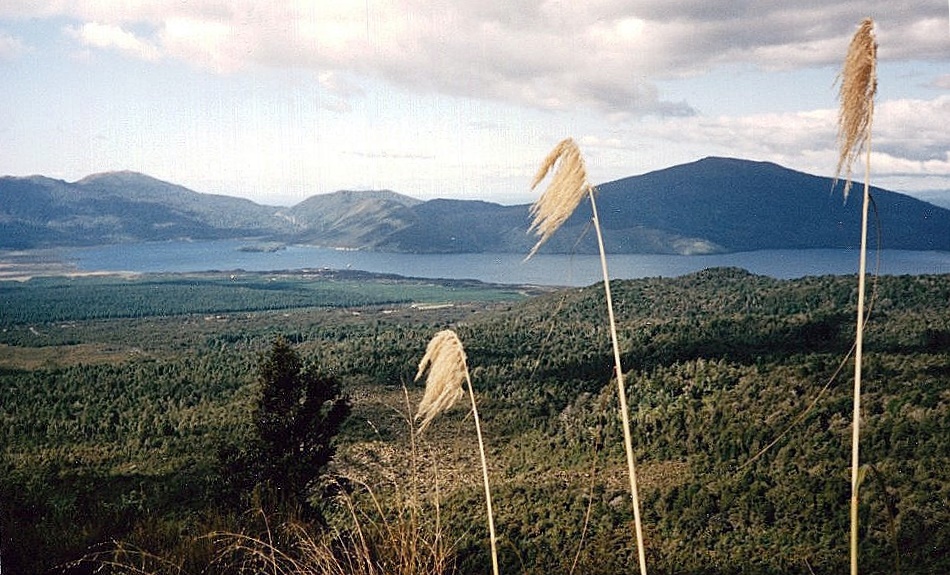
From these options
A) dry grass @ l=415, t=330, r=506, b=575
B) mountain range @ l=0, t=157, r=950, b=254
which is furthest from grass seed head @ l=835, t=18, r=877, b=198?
mountain range @ l=0, t=157, r=950, b=254

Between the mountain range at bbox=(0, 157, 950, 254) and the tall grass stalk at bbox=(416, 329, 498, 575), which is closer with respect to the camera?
the tall grass stalk at bbox=(416, 329, 498, 575)

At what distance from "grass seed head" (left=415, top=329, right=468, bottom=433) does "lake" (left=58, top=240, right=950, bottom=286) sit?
63330 millimetres

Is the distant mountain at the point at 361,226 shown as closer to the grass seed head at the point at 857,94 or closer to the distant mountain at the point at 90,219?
the distant mountain at the point at 90,219

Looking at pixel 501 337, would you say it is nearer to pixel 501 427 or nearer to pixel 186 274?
pixel 501 427

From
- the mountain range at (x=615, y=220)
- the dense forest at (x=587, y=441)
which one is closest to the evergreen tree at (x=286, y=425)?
the dense forest at (x=587, y=441)

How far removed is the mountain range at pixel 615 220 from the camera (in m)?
106

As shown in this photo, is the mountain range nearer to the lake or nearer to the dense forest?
the lake

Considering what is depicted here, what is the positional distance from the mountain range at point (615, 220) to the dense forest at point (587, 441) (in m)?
61.9

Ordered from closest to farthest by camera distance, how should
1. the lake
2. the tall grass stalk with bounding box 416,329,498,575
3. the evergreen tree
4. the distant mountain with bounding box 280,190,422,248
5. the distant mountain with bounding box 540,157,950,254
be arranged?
the tall grass stalk with bounding box 416,329,498,575, the evergreen tree, the lake, the distant mountain with bounding box 540,157,950,254, the distant mountain with bounding box 280,190,422,248

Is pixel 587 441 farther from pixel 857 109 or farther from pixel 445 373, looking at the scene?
pixel 857 109

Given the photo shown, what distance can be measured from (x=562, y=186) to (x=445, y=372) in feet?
1.68

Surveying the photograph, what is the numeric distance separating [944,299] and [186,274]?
8506 centimetres

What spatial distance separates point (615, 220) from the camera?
119812 mm

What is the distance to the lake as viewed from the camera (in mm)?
76562
